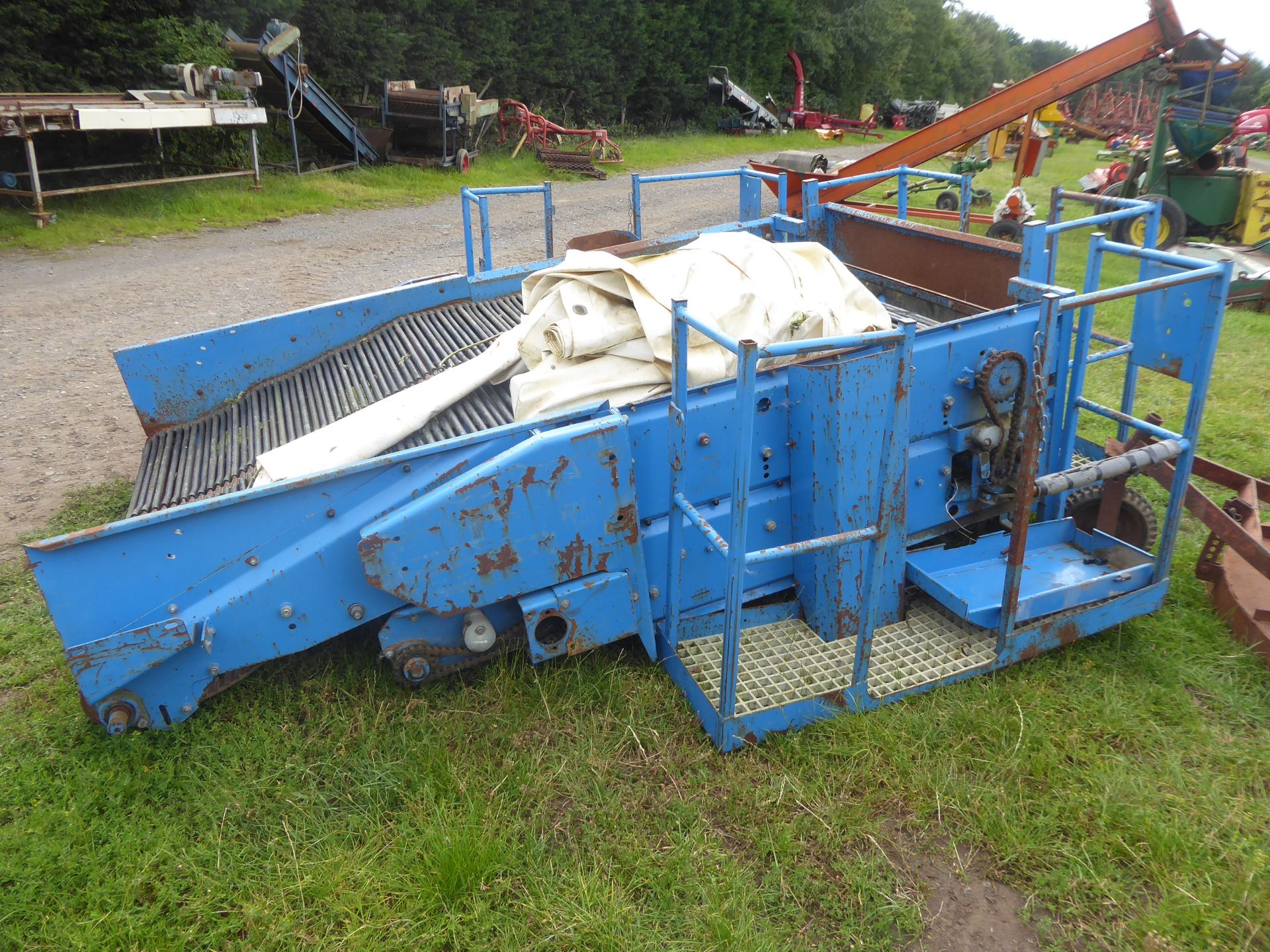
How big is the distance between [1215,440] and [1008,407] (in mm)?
2473

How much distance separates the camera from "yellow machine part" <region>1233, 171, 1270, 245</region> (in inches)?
351

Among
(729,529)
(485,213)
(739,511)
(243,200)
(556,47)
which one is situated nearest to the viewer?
(739,511)

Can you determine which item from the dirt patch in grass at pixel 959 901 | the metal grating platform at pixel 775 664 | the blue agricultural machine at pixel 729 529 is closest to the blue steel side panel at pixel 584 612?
the blue agricultural machine at pixel 729 529

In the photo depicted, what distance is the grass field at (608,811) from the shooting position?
7.80 feet

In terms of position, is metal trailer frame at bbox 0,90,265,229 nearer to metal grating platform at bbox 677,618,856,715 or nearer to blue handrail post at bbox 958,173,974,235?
blue handrail post at bbox 958,173,974,235

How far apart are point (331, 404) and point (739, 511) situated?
2.27 metres

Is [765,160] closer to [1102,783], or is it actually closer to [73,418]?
[73,418]

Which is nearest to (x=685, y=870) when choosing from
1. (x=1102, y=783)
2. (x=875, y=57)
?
(x=1102, y=783)

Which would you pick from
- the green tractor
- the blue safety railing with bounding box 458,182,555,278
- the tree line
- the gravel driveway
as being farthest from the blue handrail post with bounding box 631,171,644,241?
the tree line

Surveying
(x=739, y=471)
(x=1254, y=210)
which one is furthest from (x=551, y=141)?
(x=739, y=471)

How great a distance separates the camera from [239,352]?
4.23m

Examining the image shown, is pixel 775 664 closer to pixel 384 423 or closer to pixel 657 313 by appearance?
pixel 657 313

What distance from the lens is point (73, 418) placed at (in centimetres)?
547

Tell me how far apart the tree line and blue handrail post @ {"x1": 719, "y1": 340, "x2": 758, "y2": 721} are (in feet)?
39.3
